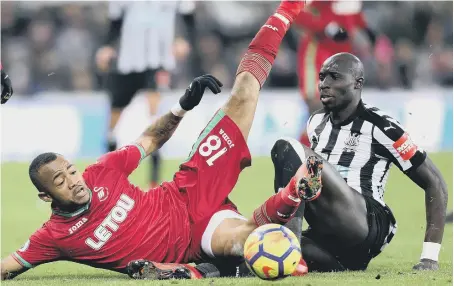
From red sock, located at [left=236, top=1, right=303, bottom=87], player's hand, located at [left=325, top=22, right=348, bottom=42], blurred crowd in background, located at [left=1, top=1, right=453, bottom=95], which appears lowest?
red sock, located at [left=236, top=1, right=303, bottom=87]

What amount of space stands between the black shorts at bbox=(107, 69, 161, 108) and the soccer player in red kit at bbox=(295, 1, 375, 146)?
199cm

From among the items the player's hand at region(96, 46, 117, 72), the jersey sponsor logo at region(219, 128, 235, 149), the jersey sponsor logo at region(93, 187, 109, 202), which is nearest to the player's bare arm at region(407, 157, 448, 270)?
the jersey sponsor logo at region(219, 128, 235, 149)

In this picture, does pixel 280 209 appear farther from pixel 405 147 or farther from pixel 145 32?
pixel 145 32

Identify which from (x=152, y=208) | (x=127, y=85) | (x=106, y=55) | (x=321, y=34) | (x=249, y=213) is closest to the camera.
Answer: (x=152, y=208)

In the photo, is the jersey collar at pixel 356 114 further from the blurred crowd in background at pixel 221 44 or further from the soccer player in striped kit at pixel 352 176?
the blurred crowd in background at pixel 221 44

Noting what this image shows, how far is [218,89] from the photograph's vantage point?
698cm

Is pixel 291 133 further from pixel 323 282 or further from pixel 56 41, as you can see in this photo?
pixel 323 282

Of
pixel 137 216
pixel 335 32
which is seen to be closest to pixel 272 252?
pixel 137 216

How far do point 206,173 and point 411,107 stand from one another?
994cm

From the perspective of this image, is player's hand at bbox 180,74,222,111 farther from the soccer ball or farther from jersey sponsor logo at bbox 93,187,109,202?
the soccer ball

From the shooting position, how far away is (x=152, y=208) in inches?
251

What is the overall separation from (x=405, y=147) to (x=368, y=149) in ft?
0.95

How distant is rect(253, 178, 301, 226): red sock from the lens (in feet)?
18.6

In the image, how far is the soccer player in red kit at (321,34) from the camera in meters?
11.4
